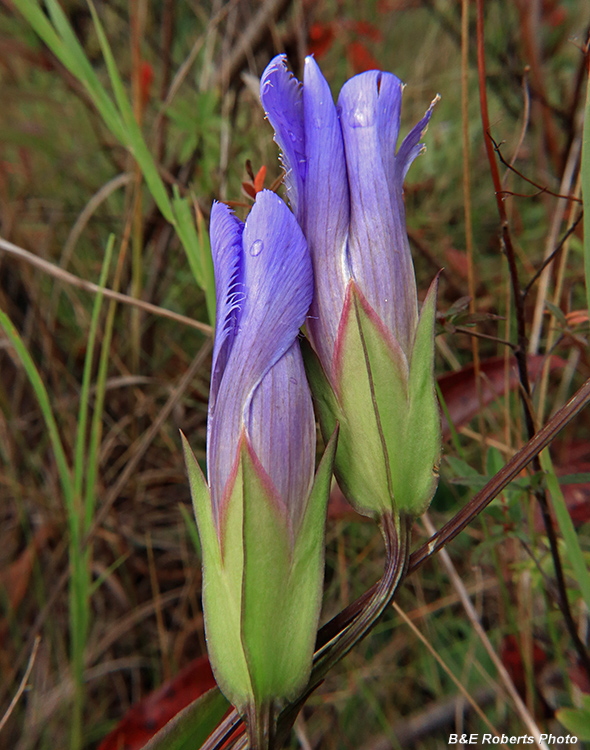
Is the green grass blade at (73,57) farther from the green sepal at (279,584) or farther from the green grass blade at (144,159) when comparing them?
the green sepal at (279,584)

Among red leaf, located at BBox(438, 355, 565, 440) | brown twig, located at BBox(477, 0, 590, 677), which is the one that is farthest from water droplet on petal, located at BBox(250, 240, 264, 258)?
red leaf, located at BBox(438, 355, 565, 440)

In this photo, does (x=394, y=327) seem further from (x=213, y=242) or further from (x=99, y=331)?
(x=99, y=331)

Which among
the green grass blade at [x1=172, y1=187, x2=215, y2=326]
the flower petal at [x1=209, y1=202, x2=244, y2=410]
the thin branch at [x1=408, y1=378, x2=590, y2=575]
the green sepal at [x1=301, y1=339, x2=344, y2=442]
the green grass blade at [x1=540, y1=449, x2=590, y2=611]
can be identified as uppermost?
the green grass blade at [x1=172, y1=187, x2=215, y2=326]

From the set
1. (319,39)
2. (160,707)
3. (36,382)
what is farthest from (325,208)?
(319,39)

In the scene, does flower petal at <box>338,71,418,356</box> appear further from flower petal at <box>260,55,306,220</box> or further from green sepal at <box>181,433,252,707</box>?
green sepal at <box>181,433,252,707</box>

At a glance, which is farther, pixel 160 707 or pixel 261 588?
pixel 160 707

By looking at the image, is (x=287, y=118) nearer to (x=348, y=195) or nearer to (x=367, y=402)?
(x=348, y=195)

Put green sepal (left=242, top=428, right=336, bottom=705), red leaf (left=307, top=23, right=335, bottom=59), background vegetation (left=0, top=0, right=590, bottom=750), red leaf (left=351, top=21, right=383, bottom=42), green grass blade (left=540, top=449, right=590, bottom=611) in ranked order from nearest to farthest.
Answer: green sepal (left=242, top=428, right=336, bottom=705)
green grass blade (left=540, top=449, right=590, bottom=611)
background vegetation (left=0, top=0, right=590, bottom=750)
red leaf (left=307, top=23, right=335, bottom=59)
red leaf (left=351, top=21, right=383, bottom=42)
